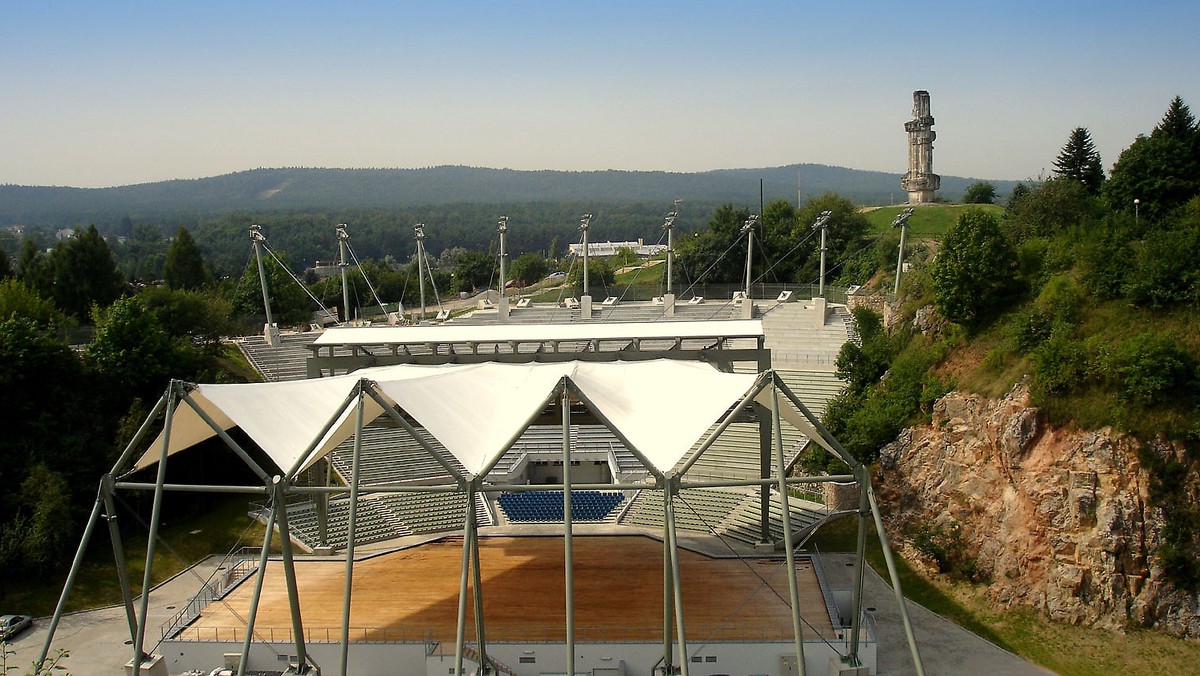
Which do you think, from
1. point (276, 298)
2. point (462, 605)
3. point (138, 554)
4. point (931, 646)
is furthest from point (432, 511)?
point (276, 298)

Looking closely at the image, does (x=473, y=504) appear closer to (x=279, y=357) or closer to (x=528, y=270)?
(x=279, y=357)

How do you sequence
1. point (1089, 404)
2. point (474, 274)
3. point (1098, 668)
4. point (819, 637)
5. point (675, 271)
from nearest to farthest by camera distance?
point (819, 637) < point (1098, 668) < point (1089, 404) < point (675, 271) < point (474, 274)

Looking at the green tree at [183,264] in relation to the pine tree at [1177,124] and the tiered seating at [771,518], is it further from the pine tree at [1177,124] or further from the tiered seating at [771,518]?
the pine tree at [1177,124]

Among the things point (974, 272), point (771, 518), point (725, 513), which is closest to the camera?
point (771, 518)

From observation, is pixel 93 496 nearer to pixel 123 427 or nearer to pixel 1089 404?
pixel 123 427

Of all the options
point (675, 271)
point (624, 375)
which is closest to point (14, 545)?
point (624, 375)
